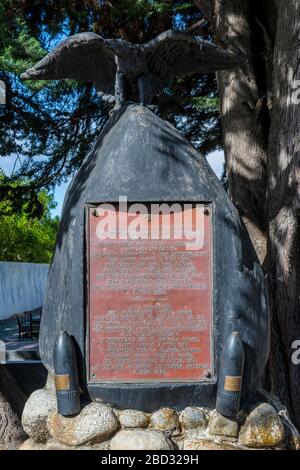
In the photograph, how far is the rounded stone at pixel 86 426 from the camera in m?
3.67

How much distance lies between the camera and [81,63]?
4.68m

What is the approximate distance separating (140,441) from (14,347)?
34.0ft

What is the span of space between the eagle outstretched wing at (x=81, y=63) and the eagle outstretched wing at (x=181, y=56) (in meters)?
0.39

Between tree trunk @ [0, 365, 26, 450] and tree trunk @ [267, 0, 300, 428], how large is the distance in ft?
10.1

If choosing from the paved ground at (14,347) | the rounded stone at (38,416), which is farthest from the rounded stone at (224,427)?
the paved ground at (14,347)

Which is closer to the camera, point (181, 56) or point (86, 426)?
point (86, 426)

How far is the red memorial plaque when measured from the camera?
3988 mm

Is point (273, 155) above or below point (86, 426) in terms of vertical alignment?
above

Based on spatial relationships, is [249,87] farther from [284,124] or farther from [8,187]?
[8,187]

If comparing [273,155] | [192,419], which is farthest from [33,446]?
[273,155]

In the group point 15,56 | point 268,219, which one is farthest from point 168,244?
point 15,56

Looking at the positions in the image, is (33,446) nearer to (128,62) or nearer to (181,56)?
(128,62)

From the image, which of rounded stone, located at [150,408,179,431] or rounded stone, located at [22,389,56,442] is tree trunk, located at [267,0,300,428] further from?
rounded stone, located at [22,389,56,442]

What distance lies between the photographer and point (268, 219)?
660 centimetres
